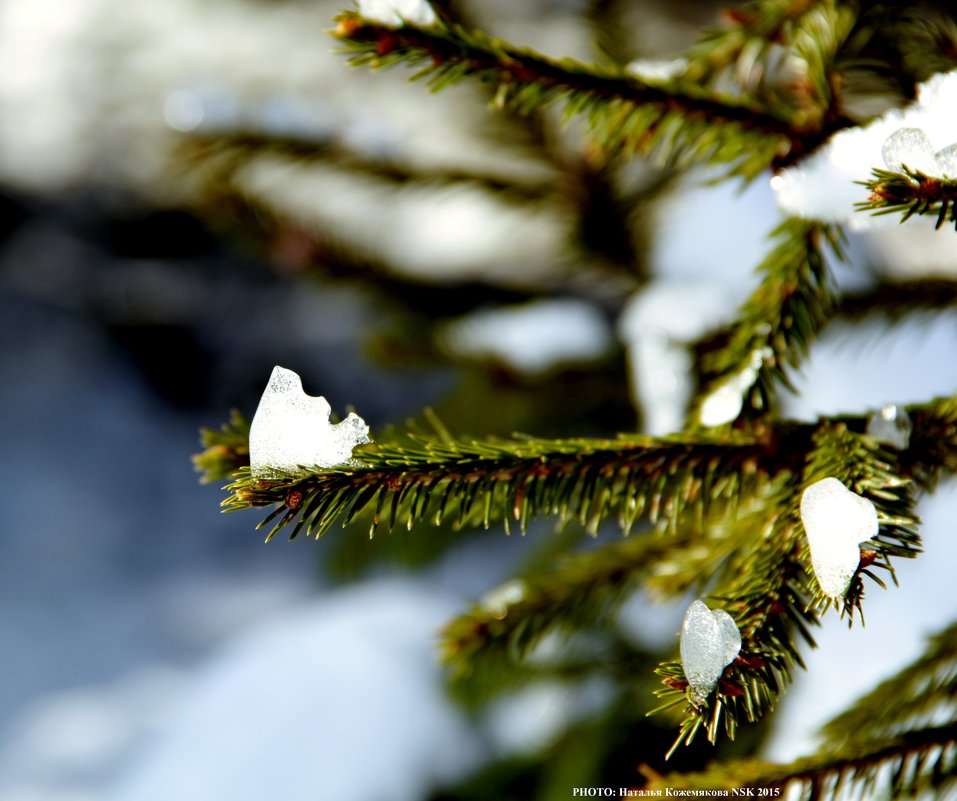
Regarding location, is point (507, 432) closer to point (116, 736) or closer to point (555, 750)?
point (555, 750)

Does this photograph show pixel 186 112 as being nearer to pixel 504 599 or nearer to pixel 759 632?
pixel 504 599

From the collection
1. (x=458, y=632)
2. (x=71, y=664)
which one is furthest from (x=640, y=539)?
(x=71, y=664)

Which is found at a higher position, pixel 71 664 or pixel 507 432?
pixel 71 664

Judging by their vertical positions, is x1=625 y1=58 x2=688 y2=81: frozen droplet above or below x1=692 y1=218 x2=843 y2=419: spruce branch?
above

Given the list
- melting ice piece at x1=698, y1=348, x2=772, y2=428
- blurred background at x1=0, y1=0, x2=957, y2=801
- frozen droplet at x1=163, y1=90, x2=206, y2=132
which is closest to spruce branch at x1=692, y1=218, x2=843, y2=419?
melting ice piece at x1=698, y1=348, x2=772, y2=428

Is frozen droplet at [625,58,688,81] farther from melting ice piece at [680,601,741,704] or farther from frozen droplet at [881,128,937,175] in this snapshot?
melting ice piece at [680,601,741,704]

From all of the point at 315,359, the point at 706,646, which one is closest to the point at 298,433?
the point at 706,646
